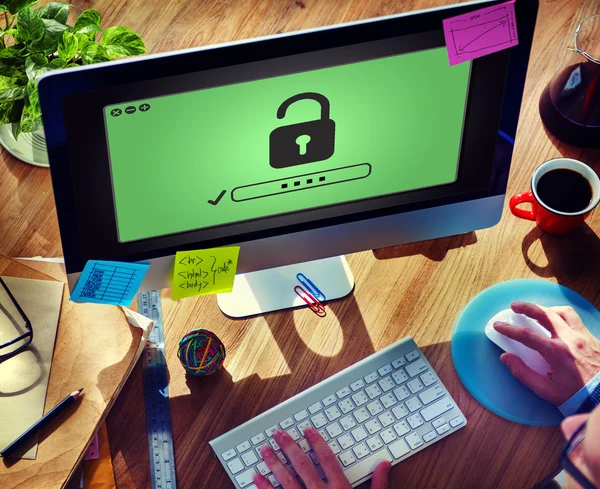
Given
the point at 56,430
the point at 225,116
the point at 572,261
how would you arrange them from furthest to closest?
the point at 572,261, the point at 56,430, the point at 225,116

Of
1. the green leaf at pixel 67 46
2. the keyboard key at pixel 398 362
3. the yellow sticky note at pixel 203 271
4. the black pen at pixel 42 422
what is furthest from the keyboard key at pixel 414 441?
the green leaf at pixel 67 46

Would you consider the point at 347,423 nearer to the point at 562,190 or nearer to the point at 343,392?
the point at 343,392

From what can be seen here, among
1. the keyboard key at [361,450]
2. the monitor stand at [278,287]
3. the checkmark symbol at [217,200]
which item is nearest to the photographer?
the checkmark symbol at [217,200]

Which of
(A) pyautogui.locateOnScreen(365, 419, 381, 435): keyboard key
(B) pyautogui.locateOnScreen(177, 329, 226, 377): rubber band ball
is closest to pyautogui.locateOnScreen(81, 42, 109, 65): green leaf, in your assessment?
(B) pyautogui.locateOnScreen(177, 329, 226, 377): rubber band ball

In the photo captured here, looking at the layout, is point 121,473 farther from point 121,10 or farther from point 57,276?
point 121,10

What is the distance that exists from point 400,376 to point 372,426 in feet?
0.28

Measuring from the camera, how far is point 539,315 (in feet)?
3.50

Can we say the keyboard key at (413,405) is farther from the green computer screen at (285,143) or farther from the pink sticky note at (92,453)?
the pink sticky note at (92,453)

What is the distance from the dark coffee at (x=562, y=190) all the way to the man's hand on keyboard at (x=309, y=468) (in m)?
0.48

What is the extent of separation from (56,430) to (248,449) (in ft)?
0.85

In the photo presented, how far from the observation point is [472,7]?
833mm

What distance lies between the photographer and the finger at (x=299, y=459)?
0.97m

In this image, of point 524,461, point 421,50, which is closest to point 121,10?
point 421,50

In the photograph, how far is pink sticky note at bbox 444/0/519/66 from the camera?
83 cm
